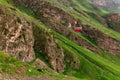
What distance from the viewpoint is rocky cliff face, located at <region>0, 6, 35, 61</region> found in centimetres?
12203

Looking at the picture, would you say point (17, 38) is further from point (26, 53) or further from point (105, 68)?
point (105, 68)

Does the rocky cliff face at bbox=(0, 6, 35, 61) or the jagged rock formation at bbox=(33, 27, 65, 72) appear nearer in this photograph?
the rocky cliff face at bbox=(0, 6, 35, 61)

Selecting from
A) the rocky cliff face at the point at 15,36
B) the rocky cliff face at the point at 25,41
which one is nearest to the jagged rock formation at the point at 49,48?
the rocky cliff face at the point at 25,41

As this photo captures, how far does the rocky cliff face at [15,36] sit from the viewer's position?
4804 inches

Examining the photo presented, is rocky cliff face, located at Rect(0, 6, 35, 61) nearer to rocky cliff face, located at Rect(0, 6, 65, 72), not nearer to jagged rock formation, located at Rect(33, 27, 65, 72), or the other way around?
rocky cliff face, located at Rect(0, 6, 65, 72)

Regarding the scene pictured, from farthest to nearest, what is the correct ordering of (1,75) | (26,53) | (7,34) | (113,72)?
(113,72)
(26,53)
(7,34)
(1,75)

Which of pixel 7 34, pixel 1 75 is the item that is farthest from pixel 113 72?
pixel 1 75

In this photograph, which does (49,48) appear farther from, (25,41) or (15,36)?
(15,36)

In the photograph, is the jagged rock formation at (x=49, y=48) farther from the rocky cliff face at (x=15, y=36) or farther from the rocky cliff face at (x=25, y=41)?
the rocky cliff face at (x=15, y=36)

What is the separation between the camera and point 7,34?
407 ft

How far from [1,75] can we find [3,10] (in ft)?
168

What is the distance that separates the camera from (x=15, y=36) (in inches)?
5022

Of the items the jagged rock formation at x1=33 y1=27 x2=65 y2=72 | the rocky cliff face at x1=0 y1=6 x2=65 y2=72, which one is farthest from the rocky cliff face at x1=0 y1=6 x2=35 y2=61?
the jagged rock formation at x1=33 y1=27 x2=65 y2=72

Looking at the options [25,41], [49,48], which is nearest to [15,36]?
[25,41]
